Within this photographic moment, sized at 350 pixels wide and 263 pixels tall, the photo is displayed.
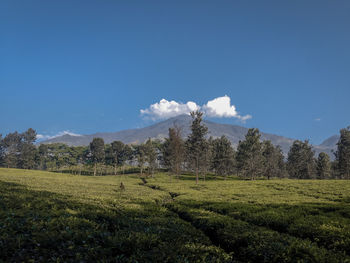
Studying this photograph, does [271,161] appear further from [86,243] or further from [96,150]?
[86,243]

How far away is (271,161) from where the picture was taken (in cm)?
9806

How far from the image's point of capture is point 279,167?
114562 millimetres

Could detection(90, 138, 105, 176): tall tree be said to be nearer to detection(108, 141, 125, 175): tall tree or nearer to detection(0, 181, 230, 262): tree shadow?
detection(108, 141, 125, 175): tall tree

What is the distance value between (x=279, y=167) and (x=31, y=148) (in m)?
163

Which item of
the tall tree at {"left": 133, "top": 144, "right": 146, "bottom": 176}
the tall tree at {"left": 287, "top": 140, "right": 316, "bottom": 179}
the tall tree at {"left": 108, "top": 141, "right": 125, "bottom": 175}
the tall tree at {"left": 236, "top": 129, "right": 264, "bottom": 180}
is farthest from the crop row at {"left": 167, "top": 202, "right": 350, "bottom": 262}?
the tall tree at {"left": 108, "top": 141, "right": 125, "bottom": 175}

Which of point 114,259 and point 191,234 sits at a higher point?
point 114,259

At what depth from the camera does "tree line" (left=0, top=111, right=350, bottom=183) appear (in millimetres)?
67981

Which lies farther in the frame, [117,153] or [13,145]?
[13,145]

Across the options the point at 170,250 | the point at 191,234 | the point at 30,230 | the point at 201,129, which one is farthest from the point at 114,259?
the point at 201,129

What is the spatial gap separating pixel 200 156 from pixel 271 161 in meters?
42.5

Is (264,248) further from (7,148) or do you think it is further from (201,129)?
(7,148)

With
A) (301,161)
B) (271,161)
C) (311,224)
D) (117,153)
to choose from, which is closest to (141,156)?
(117,153)

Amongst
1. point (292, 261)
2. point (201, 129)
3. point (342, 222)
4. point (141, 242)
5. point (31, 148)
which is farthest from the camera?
point (31, 148)

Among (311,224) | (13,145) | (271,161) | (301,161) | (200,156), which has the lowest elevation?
(271,161)
